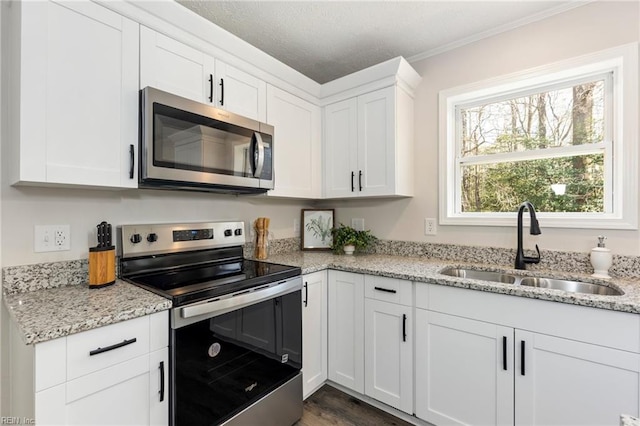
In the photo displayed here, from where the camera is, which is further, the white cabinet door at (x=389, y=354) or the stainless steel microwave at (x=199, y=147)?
the white cabinet door at (x=389, y=354)

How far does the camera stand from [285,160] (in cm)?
219

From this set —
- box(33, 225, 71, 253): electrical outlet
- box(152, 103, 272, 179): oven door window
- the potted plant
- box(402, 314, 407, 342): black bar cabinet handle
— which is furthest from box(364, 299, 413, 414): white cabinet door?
box(33, 225, 71, 253): electrical outlet

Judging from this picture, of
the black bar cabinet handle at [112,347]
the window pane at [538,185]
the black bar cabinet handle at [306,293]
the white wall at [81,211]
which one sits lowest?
the black bar cabinet handle at [306,293]

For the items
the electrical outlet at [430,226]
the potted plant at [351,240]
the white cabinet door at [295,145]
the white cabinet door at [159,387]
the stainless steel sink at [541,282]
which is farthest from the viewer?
the potted plant at [351,240]

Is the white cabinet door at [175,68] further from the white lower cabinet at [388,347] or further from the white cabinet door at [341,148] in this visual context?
the white lower cabinet at [388,347]

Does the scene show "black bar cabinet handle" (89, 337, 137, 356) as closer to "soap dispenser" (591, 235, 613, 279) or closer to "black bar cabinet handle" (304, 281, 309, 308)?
"black bar cabinet handle" (304, 281, 309, 308)

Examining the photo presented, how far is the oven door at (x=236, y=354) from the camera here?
1.22m

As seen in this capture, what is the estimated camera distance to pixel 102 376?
3.36ft

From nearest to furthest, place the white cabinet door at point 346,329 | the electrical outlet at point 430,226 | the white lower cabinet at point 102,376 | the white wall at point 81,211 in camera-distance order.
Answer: the white lower cabinet at point 102,376 < the white wall at point 81,211 < the white cabinet door at point 346,329 < the electrical outlet at point 430,226

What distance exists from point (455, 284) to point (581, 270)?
0.80 meters

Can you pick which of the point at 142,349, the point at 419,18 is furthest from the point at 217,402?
the point at 419,18

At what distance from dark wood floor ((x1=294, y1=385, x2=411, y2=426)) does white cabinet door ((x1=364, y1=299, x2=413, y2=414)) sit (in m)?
0.09

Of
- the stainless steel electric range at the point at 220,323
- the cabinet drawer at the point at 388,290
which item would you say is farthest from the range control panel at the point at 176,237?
the cabinet drawer at the point at 388,290

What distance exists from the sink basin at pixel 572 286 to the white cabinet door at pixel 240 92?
6.29 feet
